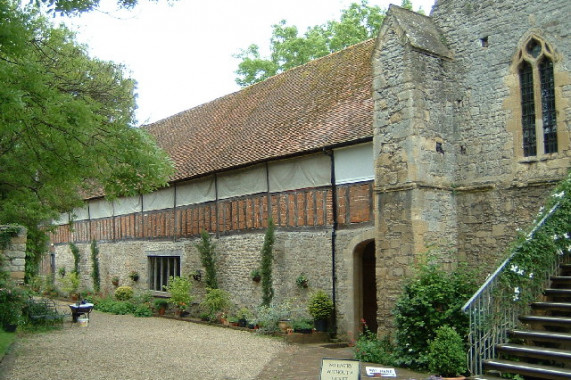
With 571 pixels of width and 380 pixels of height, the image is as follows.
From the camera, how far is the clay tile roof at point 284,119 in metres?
14.0

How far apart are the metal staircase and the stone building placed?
5.66 ft

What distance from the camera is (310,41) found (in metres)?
29.6

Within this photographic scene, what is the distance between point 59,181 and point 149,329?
20.3 feet

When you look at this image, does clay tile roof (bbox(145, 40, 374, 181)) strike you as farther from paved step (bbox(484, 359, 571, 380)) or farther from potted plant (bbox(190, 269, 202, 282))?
paved step (bbox(484, 359, 571, 380))

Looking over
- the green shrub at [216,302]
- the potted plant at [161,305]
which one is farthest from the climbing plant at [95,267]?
the green shrub at [216,302]

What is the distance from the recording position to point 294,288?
1439cm

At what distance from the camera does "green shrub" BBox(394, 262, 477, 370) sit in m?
9.22

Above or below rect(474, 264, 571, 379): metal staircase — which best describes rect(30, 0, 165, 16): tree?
above

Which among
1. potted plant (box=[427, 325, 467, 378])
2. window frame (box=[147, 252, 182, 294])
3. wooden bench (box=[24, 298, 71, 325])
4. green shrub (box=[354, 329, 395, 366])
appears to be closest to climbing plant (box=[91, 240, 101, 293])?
window frame (box=[147, 252, 182, 294])

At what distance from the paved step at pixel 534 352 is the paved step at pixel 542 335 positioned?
0.43 feet

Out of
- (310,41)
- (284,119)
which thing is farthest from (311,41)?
(284,119)

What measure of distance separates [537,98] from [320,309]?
6133 millimetres

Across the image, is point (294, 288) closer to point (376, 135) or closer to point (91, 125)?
point (376, 135)

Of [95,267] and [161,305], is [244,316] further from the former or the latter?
[95,267]
